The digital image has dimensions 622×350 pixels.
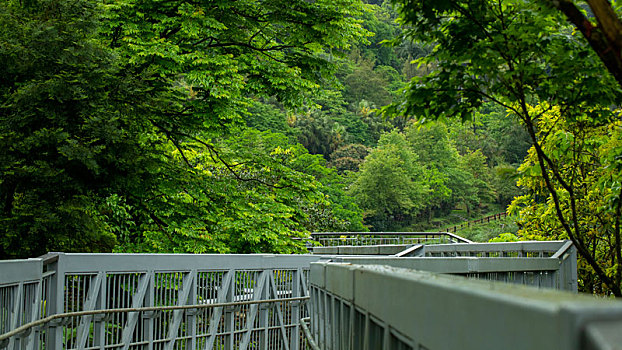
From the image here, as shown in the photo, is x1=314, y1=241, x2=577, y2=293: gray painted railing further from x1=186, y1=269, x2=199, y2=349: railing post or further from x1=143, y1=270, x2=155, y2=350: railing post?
x1=143, y1=270, x2=155, y2=350: railing post

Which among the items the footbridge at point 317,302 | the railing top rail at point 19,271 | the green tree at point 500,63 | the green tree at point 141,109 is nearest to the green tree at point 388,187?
the green tree at point 141,109

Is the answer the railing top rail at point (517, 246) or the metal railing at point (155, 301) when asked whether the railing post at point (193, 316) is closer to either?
the metal railing at point (155, 301)

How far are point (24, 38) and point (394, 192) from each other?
66.8 m

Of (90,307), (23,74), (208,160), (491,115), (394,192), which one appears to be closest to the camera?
(90,307)

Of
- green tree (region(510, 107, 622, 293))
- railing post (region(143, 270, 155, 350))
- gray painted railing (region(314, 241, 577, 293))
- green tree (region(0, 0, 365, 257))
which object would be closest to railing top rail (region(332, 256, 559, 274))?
gray painted railing (region(314, 241, 577, 293))

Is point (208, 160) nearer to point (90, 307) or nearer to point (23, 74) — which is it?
point (23, 74)

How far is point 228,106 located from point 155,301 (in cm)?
699

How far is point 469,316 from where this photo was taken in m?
1.69

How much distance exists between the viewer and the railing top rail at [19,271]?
24.0 ft

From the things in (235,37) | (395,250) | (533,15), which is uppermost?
(235,37)

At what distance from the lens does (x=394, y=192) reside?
7700 cm

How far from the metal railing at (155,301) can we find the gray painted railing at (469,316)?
5.71 m

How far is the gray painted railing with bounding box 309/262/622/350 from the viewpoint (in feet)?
3.89

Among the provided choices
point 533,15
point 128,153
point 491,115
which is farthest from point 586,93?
point 491,115
